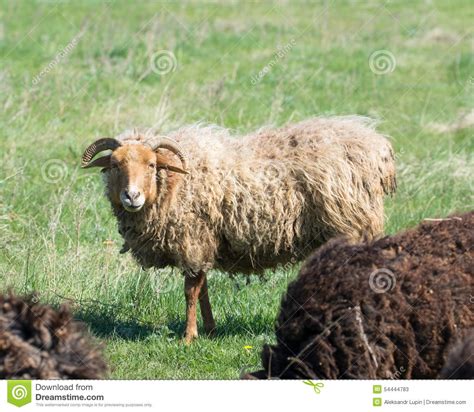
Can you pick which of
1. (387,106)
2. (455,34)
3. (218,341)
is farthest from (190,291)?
(455,34)

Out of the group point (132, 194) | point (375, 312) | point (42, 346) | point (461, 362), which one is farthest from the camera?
point (132, 194)

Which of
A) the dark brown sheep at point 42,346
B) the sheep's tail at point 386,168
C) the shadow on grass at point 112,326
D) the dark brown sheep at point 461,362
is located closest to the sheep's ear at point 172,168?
the shadow on grass at point 112,326

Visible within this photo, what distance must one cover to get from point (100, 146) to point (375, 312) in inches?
137

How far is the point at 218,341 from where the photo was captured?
7.70 metres

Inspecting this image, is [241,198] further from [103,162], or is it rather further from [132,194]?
[103,162]

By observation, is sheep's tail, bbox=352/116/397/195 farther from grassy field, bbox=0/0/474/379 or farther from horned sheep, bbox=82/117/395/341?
grassy field, bbox=0/0/474/379

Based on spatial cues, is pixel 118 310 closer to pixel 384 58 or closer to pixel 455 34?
pixel 384 58

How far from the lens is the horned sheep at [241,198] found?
26.1 feet

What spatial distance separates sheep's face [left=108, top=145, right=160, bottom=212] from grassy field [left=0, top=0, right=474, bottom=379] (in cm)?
108

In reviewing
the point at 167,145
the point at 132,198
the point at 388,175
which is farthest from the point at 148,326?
the point at 388,175

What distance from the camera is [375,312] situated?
544 cm

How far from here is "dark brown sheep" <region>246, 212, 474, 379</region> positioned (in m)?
5.26

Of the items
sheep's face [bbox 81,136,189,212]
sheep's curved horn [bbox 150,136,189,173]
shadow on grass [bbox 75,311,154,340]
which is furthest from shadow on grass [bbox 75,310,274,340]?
sheep's curved horn [bbox 150,136,189,173]
